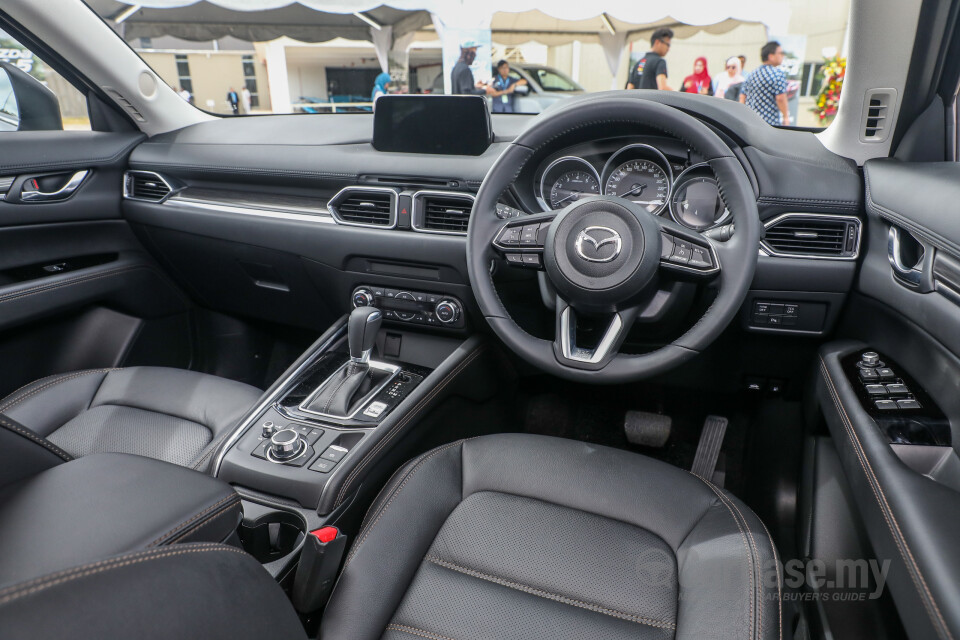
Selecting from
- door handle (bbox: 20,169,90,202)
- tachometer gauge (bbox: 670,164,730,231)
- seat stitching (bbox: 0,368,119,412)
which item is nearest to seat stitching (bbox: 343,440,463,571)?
tachometer gauge (bbox: 670,164,730,231)

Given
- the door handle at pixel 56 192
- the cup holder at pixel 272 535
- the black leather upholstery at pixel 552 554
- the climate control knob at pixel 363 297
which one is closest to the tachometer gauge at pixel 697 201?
the black leather upholstery at pixel 552 554

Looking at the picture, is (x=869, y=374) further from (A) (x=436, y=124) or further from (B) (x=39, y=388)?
(B) (x=39, y=388)

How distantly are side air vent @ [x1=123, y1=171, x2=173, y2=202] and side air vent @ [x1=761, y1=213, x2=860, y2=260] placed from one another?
1804 mm

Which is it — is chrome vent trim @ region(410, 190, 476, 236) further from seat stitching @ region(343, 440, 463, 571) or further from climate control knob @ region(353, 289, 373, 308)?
seat stitching @ region(343, 440, 463, 571)

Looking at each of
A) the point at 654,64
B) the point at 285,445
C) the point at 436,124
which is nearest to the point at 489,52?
the point at 654,64

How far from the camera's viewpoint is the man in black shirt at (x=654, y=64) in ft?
9.00

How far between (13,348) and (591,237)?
1786mm

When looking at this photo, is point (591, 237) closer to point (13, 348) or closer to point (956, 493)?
point (956, 493)

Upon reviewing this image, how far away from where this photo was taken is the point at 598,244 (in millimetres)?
1194

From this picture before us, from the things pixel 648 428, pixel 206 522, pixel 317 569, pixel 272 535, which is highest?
pixel 206 522

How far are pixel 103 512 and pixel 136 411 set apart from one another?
1046mm

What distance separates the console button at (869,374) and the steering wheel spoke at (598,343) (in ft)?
1.50

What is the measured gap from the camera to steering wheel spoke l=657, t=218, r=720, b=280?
1.19m

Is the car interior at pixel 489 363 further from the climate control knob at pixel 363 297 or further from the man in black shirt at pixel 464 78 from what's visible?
the man in black shirt at pixel 464 78
